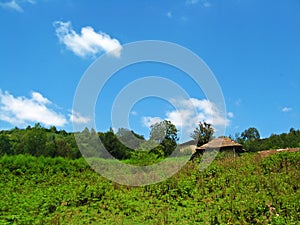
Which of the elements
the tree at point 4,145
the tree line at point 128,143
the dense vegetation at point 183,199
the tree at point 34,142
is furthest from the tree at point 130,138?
the tree at point 4,145

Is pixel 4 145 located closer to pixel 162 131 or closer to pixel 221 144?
pixel 162 131

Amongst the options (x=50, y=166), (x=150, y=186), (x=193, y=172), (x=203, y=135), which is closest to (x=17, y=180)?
(x=50, y=166)

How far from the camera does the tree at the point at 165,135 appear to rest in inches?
797

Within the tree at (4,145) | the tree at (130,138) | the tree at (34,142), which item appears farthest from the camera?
the tree at (4,145)

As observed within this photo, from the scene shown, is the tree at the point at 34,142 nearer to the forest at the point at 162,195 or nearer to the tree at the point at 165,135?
the tree at the point at 165,135

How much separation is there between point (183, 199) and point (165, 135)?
41.1 feet

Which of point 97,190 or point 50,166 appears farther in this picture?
point 50,166

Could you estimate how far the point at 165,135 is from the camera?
2133 cm

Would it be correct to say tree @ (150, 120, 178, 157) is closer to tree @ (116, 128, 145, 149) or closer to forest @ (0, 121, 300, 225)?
tree @ (116, 128, 145, 149)

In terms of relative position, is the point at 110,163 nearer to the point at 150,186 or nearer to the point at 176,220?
the point at 150,186

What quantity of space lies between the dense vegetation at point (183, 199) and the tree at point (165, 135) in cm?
793

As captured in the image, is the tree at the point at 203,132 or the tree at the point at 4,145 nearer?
the tree at the point at 203,132

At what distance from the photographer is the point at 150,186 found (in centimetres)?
1014

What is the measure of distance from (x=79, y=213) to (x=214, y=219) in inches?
124
